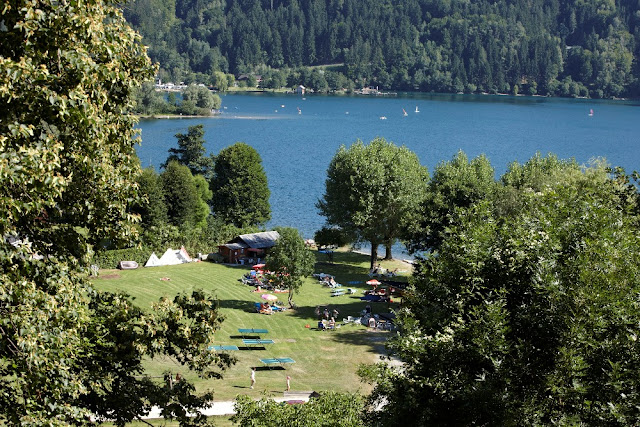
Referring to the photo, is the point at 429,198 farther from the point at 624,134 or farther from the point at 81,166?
the point at 624,134

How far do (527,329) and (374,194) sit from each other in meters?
38.5

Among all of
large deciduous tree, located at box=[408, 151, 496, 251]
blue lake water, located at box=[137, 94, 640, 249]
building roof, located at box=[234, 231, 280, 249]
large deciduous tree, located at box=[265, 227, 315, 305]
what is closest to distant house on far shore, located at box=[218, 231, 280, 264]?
building roof, located at box=[234, 231, 280, 249]

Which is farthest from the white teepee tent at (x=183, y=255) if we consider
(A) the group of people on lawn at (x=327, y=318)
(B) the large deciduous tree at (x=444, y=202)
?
(B) the large deciduous tree at (x=444, y=202)

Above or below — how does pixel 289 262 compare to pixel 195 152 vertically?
below

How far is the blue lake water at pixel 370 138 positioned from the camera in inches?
3880

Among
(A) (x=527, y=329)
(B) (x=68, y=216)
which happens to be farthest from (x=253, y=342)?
(B) (x=68, y=216)

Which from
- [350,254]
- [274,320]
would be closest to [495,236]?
[274,320]

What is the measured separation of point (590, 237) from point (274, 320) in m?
26.0

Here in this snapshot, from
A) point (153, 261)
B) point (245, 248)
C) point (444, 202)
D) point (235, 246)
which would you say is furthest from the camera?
point (245, 248)

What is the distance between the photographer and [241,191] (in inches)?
2589

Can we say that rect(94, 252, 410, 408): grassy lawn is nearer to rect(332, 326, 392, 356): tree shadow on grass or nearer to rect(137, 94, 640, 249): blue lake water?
rect(332, 326, 392, 356): tree shadow on grass

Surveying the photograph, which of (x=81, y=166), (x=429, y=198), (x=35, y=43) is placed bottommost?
(x=429, y=198)

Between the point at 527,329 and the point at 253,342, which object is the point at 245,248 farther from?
the point at 527,329

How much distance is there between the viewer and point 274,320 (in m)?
37.8
